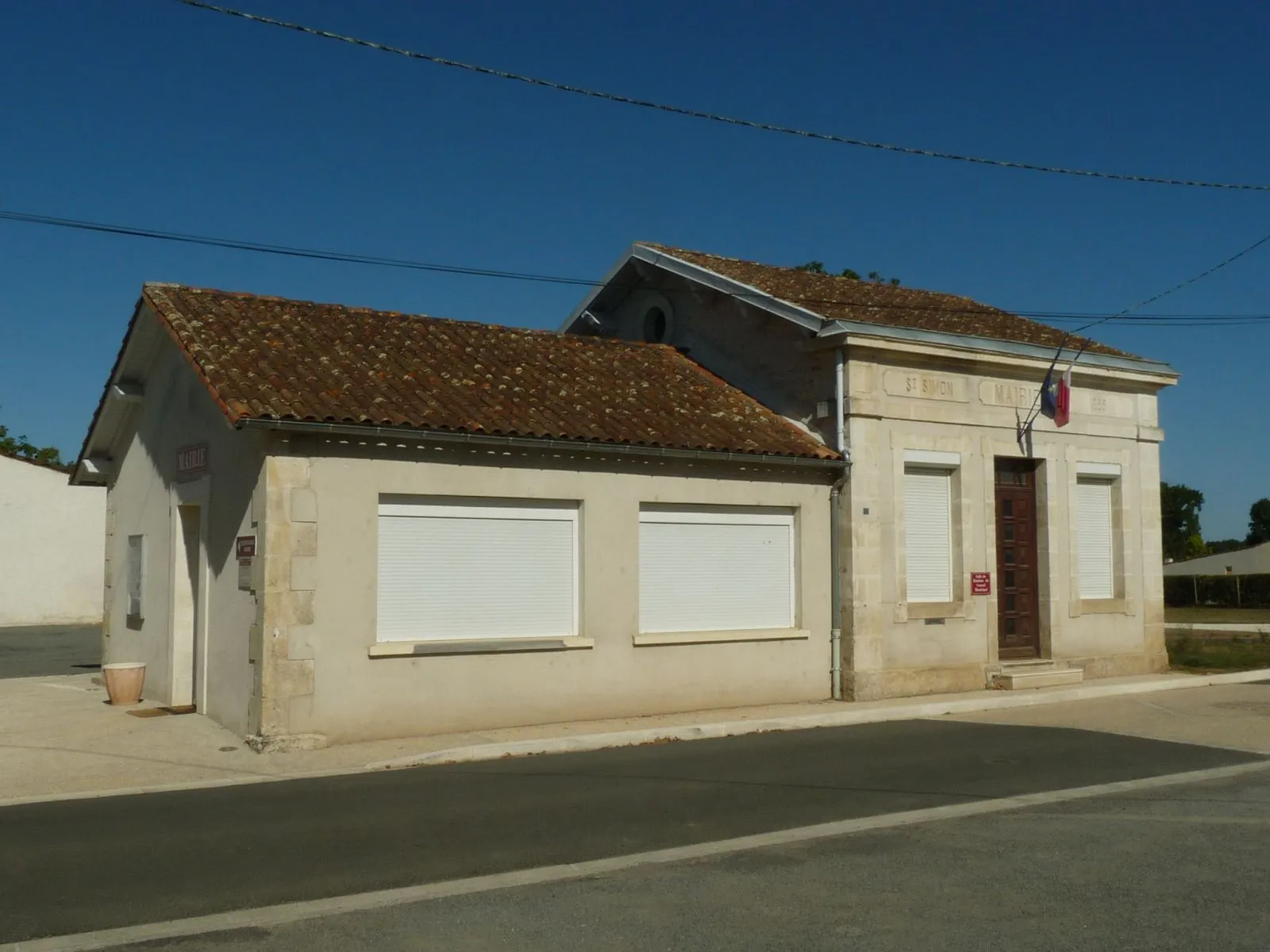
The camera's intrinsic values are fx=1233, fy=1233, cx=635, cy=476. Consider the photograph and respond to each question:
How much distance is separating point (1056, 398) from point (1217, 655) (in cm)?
714

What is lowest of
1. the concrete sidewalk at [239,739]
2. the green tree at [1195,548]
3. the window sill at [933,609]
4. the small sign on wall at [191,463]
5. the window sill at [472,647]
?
the concrete sidewalk at [239,739]

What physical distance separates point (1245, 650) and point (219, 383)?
18.8 m

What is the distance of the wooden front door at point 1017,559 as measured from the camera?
16828mm

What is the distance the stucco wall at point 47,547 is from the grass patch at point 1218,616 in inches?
1160

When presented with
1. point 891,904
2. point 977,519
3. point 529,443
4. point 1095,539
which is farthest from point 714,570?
point 891,904

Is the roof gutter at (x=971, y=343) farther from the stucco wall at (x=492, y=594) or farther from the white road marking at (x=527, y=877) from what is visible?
the white road marking at (x=527, y=877)

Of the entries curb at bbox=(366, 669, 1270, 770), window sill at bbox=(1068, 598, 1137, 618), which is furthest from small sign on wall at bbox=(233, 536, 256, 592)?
window sill at bbox=(1068, 598, 1137, 618)

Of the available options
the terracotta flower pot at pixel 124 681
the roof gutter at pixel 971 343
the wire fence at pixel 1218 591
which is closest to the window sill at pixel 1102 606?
the roof gutter at pixel 971 343

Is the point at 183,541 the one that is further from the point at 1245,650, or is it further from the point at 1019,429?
the point at 1245,650

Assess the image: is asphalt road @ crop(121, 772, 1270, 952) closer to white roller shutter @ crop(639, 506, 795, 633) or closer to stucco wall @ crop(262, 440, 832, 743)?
stucco wall @ crop(262, 440, 832, 743)

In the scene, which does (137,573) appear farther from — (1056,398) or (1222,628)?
(1222,628)

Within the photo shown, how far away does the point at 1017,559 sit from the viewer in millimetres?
17016

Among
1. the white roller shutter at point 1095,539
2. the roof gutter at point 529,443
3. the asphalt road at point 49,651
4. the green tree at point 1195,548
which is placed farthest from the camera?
the green tree at point 1195,548

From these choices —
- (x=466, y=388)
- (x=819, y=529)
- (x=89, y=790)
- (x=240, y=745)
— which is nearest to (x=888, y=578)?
(x=819, y=529)
